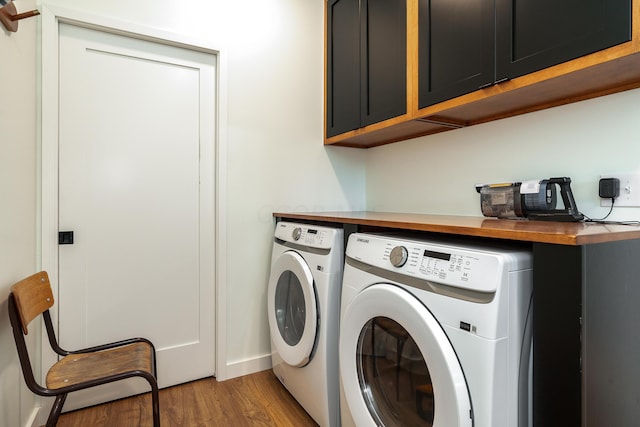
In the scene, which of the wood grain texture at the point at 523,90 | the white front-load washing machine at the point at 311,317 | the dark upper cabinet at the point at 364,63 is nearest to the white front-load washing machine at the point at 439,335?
the white front-load washing machine at the point at 311,317

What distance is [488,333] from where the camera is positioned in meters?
0.75

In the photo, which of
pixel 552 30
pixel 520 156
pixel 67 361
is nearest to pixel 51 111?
pixel 67 361

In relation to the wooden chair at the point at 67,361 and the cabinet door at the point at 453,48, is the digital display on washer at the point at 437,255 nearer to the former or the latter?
the cabinet door at the point at 453,48

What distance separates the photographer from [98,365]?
136 cm

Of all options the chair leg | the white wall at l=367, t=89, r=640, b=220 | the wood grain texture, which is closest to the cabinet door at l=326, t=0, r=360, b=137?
the wood grain texture

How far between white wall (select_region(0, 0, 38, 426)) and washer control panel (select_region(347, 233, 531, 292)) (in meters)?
1.31

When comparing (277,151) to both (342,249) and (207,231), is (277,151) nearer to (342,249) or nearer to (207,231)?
(207,231)

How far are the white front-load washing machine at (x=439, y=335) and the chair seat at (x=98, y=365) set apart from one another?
0.91 m

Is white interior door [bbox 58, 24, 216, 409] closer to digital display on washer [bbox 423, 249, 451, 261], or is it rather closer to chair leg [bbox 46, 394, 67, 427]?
chair leg [bbox 46, 394, 67, 427]

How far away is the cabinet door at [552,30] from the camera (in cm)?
93

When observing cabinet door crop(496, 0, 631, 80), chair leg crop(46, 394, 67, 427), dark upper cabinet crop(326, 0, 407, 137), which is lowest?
chair leg crop(46, 394, 67, 427)

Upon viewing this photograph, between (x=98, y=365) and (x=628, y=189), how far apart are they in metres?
2.13

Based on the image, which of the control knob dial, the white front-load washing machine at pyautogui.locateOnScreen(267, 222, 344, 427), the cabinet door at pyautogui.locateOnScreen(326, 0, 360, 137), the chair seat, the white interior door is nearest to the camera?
the control knob dial

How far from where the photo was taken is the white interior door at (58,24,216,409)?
168 centimetres
